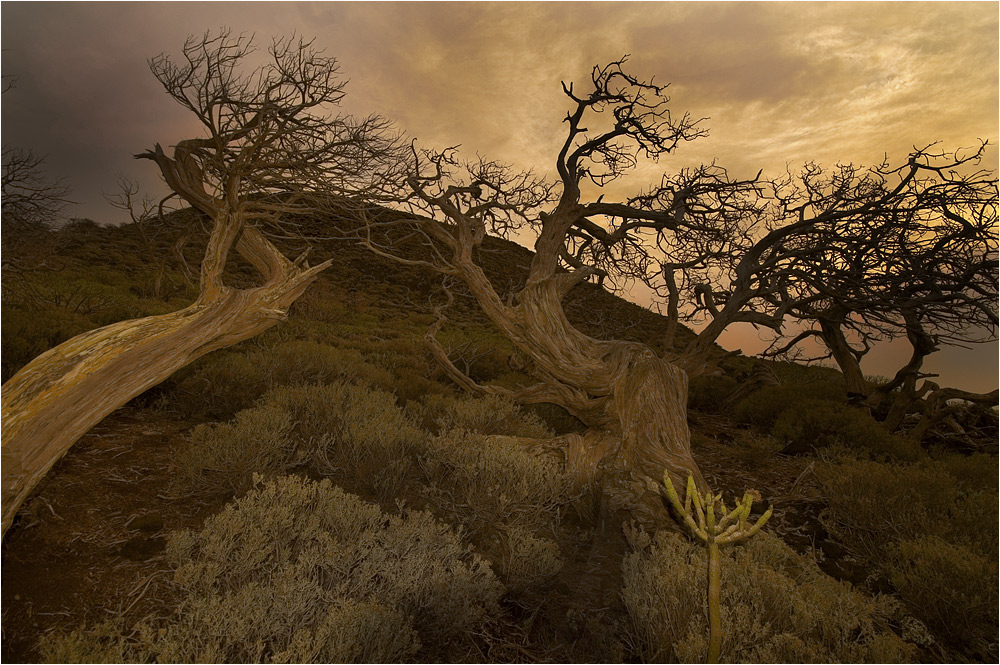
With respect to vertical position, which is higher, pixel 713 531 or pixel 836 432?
pixel 836 432

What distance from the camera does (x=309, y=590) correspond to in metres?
3.05

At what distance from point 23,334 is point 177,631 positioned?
6.97 m

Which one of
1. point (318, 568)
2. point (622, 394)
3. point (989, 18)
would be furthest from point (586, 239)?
point (318, 568)

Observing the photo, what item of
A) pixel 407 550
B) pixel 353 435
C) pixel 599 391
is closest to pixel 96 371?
pixel 353 435

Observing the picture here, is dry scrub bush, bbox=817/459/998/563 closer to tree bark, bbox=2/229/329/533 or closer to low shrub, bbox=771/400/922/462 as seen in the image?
low shrub, bbox=771/400/922/462

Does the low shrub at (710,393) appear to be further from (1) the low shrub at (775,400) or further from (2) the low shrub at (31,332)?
(2) the low shrub at (31,332)

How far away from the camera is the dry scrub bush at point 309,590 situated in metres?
2.70

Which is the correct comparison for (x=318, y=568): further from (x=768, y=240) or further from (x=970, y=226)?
(x=970, y=226)

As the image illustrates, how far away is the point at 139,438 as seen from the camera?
575cm

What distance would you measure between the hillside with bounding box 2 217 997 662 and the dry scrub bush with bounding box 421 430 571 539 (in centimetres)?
2

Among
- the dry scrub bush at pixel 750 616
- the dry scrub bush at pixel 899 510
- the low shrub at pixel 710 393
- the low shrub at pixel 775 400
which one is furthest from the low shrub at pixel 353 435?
the low shrub at pixel 710 393

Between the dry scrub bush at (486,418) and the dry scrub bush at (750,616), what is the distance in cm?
296

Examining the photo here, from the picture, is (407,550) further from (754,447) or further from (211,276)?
(754,447)

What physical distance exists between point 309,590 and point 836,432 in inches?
410
